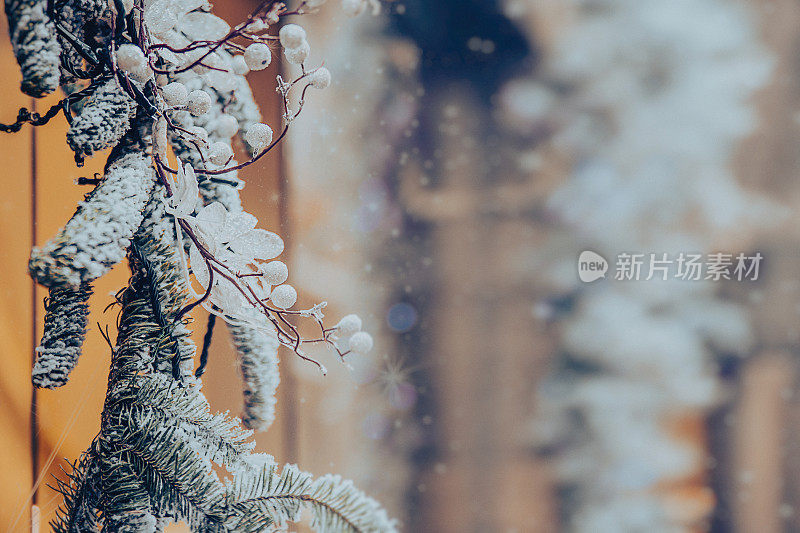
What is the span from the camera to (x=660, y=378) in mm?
543

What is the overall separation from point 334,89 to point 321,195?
0.11 metres

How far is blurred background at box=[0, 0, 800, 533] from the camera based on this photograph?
1.74ft

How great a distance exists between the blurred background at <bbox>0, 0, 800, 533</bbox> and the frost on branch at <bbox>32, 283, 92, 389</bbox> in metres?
0.23

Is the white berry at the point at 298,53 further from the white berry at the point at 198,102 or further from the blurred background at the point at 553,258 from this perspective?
the blurred background at the point at 553,258

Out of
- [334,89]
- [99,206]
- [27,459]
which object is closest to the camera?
[99,206]

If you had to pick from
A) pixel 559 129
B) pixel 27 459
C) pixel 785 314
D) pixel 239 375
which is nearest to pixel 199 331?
pixel 239 375

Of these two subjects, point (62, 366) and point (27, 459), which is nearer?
point (62, 366)

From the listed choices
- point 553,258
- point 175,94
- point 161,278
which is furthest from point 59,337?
point 553,258

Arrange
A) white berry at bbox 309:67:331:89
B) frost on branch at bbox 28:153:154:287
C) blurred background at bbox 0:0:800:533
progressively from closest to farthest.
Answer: frost on branch at bbox 28:153:154:287 < white berry at bbox 309:67:331:89 < blurred background at bbox 0:0:800:533

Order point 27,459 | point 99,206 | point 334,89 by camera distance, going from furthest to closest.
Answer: point 334,89, point 27,459, point 99,206

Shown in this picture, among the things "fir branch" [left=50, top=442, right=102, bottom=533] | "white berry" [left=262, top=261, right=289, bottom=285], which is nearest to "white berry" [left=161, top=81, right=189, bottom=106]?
"white berry" [left=262, top=261, right=289, bottom=285]

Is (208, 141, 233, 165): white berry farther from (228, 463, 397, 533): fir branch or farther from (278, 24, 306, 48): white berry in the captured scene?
(228, 463, 397, 533): fir branch

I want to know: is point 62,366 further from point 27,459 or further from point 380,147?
point 380,147

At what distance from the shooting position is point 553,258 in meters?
0.54
